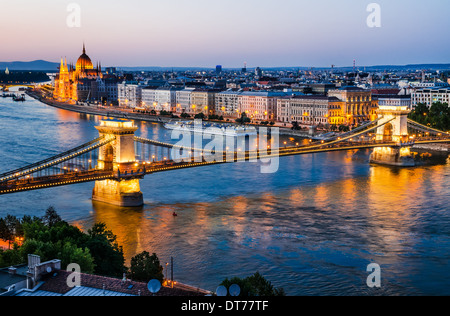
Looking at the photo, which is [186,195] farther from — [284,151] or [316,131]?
[316,131]

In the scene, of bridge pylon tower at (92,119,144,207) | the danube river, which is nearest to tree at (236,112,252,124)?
the danube river

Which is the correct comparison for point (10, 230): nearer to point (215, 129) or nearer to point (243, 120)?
point (215, 129)

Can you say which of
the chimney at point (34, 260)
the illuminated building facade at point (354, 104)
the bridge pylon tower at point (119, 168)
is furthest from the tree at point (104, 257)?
the illuminated building facade at point (354, 104)

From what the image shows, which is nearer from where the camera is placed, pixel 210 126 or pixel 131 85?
pixel 210 126

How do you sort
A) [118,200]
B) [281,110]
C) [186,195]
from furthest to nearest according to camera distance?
[281,110] < [186,195] < [118,200]
